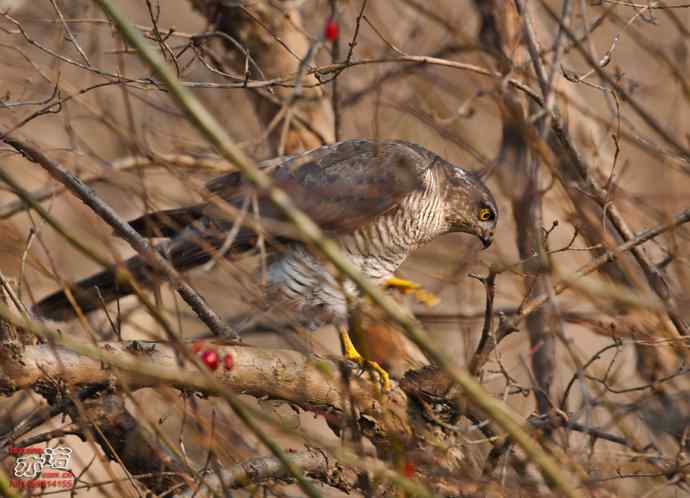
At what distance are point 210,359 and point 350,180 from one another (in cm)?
170

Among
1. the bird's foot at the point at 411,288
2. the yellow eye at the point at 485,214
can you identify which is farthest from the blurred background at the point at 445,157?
the yellow eye at the point at 485,214

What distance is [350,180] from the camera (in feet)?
14.1

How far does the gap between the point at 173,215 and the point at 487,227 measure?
5.60 ft

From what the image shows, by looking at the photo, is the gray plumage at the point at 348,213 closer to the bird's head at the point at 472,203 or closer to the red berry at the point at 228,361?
the bird's head at the point at 472,203

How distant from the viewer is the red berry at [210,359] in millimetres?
2762

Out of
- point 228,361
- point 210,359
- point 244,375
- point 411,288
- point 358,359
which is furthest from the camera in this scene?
point 411,288

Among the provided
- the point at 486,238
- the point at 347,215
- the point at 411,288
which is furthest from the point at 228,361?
the point at 411,288

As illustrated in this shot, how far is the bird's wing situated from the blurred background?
0.26 metres

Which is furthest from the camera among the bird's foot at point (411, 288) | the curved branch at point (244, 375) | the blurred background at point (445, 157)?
the bird's foot at point (411, 288)

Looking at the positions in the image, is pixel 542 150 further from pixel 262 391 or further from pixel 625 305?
pixel 262 391

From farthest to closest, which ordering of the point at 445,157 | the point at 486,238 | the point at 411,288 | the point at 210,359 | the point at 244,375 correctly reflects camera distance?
the point at 411,288 < the point at 445,157 < the point at 486,238 < the point at 244,375 < the point at 210,359

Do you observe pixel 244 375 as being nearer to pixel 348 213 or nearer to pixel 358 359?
pixel 358 359

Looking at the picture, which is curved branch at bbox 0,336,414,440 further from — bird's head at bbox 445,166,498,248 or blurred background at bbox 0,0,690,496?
bird's head at bbox 445,166,498,248

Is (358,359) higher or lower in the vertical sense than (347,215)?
lower
